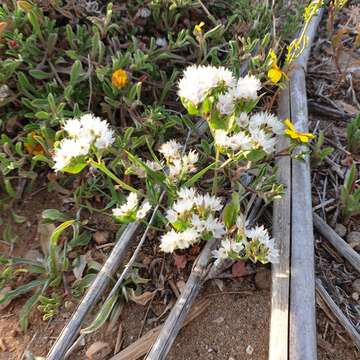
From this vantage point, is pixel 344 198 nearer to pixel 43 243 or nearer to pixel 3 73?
pixel 43 243

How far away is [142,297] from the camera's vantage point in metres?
1.84

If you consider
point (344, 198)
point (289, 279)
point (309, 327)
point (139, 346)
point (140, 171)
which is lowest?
point (139, 346)

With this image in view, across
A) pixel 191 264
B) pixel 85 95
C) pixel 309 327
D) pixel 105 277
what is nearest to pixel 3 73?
Answer: pixel 85 95

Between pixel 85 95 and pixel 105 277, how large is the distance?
0.99m

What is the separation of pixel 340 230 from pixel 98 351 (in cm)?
113

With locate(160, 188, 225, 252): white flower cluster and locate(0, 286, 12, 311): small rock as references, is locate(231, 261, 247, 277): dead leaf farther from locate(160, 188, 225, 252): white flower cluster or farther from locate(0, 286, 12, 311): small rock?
locate(0, 286, 12, 311): small rock

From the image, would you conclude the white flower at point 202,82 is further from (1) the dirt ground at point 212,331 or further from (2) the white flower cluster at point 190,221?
(1) the dirt ground at point 212,331

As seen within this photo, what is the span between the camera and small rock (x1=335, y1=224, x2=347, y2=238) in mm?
2033

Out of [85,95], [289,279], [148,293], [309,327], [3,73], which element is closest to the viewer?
[309,327]

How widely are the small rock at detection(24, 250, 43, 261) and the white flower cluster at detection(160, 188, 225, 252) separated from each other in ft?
2.22

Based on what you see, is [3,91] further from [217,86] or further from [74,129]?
[217,86]

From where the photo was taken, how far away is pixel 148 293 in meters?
1.85

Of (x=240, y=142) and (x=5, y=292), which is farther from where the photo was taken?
(x=5, y=292)

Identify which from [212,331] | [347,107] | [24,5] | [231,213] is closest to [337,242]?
[231,213]
